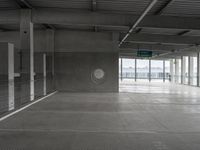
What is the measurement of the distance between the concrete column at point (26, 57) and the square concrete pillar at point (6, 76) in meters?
2.55

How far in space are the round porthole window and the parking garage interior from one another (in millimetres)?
67

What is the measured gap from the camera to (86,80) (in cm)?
1648

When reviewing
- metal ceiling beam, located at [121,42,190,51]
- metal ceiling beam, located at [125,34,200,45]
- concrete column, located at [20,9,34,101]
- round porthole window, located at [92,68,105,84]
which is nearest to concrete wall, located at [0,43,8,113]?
concrete column, located at [20,9,34,101]

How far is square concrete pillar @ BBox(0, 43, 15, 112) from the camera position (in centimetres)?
744

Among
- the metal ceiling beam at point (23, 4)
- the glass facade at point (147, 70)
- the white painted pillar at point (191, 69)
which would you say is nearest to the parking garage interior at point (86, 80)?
the metal ceiling beam at point (23, 4)

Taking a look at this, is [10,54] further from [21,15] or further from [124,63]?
[124,63]

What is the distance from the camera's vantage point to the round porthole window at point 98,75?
16312 millimetres

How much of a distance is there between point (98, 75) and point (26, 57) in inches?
250

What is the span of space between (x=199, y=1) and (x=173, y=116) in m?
4.53

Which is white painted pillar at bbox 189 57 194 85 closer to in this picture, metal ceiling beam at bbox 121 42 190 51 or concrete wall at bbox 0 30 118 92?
metal ceiling beam at bbox 121 42 190 51

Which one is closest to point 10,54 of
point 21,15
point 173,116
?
point 21,15

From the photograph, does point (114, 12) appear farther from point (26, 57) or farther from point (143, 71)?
point (143, 71)

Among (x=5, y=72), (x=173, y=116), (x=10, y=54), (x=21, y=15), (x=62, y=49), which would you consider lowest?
(x=173, y=116)

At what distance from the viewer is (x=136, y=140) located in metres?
4.90
